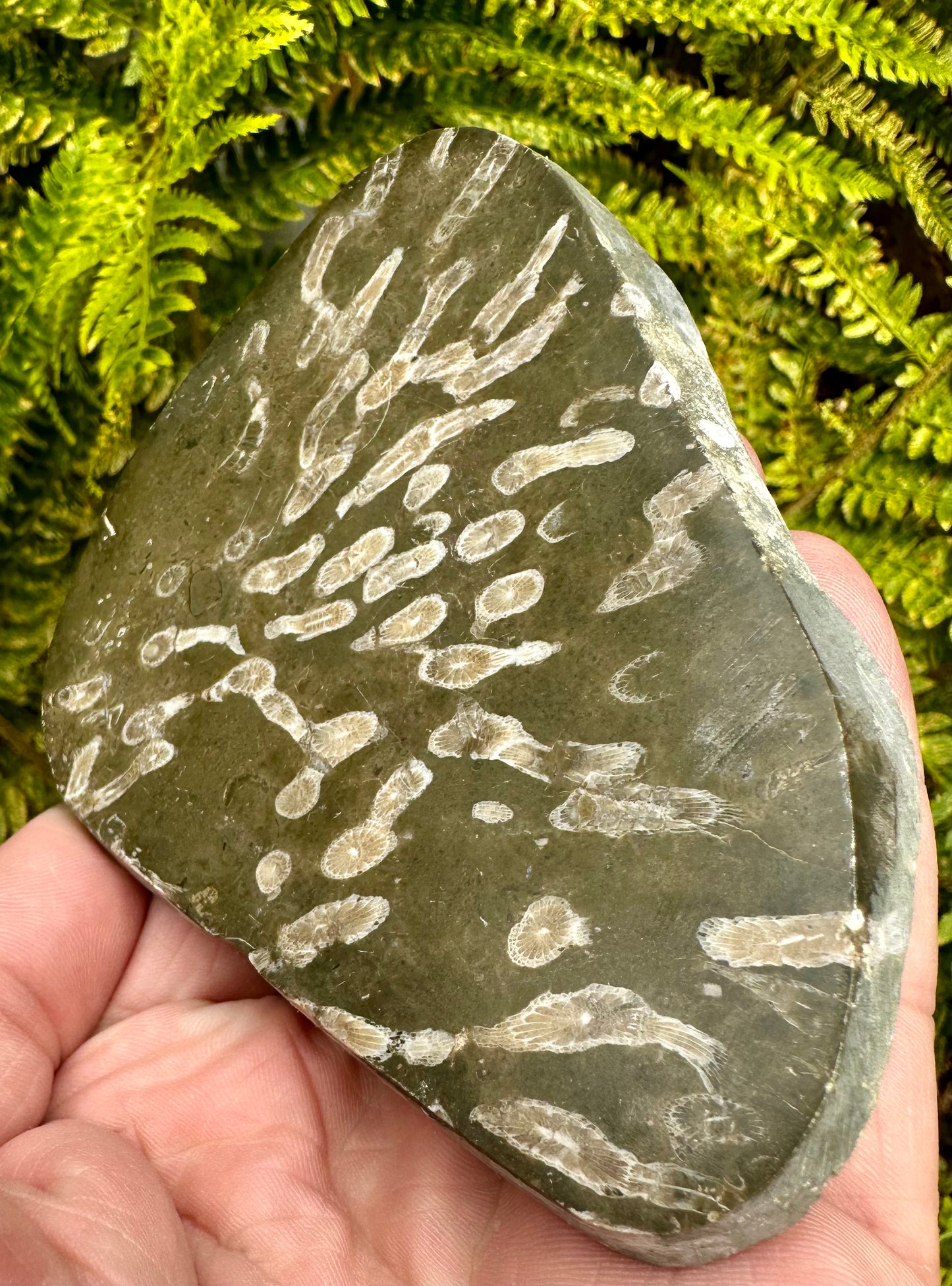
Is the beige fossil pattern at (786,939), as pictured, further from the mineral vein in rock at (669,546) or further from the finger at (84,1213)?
the finger at (84,1213)

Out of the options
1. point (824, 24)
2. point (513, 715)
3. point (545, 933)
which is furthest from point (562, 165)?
point (545, 933)

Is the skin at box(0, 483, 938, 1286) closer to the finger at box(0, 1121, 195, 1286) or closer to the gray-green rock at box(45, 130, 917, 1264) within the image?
the finger at box(0, 1121, 195, 1286)

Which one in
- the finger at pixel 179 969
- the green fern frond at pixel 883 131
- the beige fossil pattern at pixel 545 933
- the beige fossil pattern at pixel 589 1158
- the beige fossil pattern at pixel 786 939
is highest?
the green fern frond at pixel 883 131

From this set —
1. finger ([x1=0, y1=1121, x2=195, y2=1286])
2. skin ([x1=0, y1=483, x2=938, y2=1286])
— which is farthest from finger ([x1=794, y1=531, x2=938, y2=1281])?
finger ([x1=0, y1=1121, x2=195, y2=1286])

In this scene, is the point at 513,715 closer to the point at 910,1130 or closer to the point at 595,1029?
the point at 595,1029

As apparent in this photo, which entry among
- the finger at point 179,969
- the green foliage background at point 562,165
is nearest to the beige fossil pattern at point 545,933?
the finger at point 179,969
